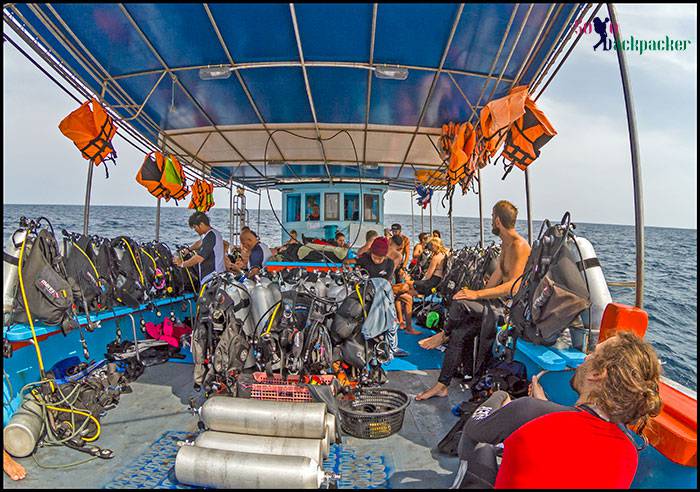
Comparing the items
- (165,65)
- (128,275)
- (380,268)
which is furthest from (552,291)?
(165,65)

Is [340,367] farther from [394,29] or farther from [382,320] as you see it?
[394,29]

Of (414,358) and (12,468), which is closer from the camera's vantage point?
(12,468)

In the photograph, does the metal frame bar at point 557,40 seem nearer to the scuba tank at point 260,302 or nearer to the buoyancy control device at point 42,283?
the scuba tank at point 260,302

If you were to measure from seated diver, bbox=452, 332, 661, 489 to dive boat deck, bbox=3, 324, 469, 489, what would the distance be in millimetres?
1353

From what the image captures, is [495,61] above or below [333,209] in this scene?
above

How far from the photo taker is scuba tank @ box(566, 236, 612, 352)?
2691mm

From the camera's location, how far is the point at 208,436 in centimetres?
265

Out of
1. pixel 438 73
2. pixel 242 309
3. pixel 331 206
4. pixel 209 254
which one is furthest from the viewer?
pixel 331 206

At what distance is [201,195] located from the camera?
395 inches

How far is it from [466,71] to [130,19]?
3.54m

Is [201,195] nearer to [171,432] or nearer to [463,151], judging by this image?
[463,151]

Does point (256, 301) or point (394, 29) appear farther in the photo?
point (394, 29)

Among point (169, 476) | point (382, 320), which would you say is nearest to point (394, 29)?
point (382, 320)

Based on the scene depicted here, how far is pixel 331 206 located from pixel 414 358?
6320 millimetres
